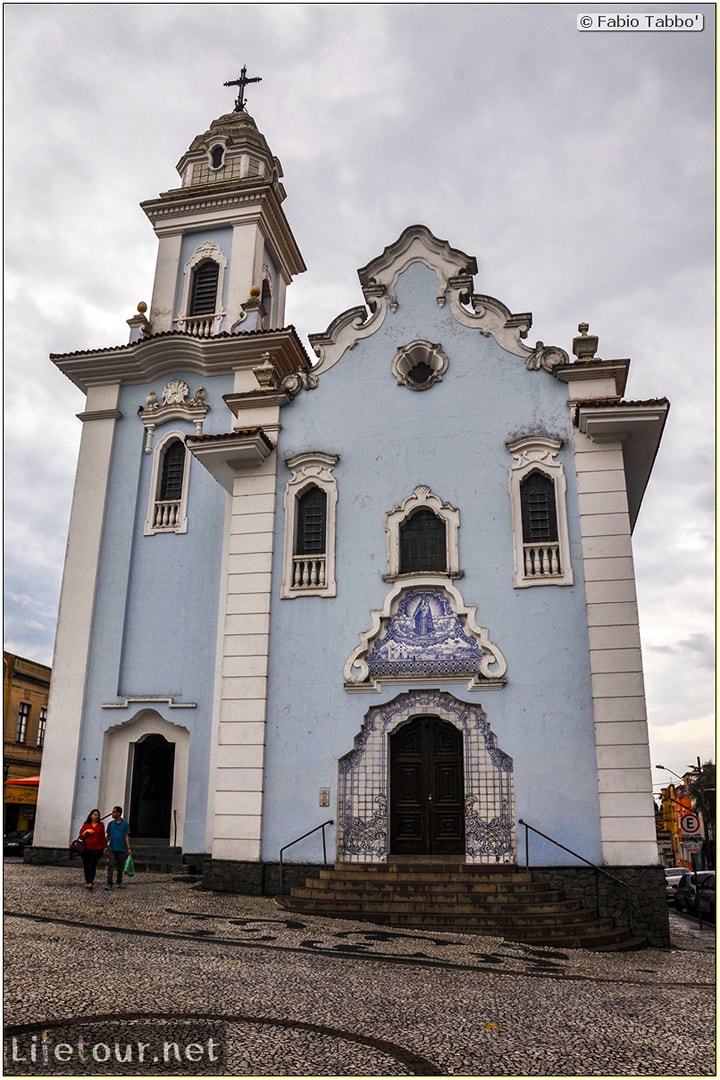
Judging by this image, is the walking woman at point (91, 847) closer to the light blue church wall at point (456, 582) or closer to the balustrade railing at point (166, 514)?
the light blue church wall at point (456, 582)

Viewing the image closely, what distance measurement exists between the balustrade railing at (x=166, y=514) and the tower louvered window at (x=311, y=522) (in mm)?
3752

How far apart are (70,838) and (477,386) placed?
12494 millimetres

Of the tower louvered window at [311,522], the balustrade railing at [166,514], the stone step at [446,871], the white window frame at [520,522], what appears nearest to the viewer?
the stone step at [446,871]

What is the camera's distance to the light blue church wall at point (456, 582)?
14219 mm

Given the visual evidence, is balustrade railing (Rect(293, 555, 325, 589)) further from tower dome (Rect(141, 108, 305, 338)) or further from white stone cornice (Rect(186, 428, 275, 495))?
tower dome (Rect(141, 108, 305, 338))

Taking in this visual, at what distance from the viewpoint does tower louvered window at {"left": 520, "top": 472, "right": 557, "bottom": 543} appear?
15484mm

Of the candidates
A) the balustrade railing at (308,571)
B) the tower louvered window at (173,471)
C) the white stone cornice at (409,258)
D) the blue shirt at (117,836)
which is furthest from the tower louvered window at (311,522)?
the blue shirt at (117,836)

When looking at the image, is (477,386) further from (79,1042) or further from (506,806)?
(79,1042)

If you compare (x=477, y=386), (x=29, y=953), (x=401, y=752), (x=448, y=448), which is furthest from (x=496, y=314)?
(x=29, y=953)

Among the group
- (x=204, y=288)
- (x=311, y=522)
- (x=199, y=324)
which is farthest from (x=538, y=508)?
(x=204, y=288)

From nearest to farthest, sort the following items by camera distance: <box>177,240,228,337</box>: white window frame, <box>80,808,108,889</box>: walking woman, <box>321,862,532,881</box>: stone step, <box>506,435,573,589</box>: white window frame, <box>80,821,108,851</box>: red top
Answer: <box>321,862,532,881</box>: stone step, <box>80,808,108,889</box>: walking woman, <box>80,821,108,851</box>: red top, <box>506,435,573,589</box>: white window frame, <box>177,240,228,337</box>: white window frame

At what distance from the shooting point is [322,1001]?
23.2 ft

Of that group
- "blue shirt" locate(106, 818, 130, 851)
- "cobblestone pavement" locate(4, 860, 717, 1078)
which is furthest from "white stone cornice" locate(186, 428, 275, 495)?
"cobblestone pavement" locate(4, 860, 717, 1078)

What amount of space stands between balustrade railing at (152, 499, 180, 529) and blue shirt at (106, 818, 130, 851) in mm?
6895
